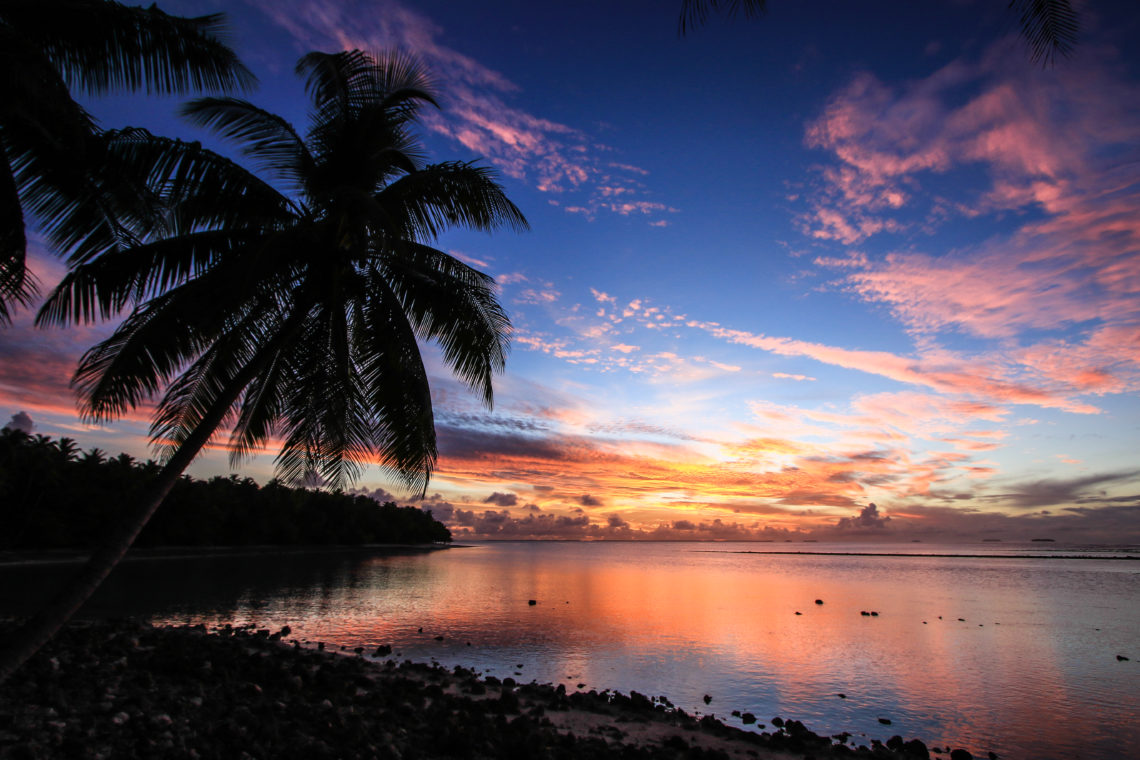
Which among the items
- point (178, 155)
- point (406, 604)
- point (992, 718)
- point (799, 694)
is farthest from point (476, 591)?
point (178, 155)

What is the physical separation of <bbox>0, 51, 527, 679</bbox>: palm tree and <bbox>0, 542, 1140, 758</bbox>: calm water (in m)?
10.3

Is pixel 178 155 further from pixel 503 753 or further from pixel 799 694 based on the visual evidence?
pixel 799 694

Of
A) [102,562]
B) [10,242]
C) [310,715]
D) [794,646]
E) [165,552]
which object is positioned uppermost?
[10,242]

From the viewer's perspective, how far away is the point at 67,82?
6.49 m

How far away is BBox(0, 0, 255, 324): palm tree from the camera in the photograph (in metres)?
5.78

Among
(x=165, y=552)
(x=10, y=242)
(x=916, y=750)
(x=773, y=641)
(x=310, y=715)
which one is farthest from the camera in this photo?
(x=165, y=552)

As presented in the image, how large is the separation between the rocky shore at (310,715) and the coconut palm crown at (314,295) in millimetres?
3519

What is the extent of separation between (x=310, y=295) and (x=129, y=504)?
2085 cm

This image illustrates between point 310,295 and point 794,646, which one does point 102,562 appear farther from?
point 794,646

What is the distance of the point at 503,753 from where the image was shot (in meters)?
8.28

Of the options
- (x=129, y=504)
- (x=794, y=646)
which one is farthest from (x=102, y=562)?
(x=794, y=646)

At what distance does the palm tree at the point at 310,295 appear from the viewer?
296 inches

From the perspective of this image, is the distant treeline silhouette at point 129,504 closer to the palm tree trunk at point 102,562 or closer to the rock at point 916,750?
the palm tree trunk at point 102,562

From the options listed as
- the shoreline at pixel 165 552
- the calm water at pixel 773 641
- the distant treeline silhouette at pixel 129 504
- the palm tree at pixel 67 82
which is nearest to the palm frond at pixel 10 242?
the palm tree at pixel 67 82
